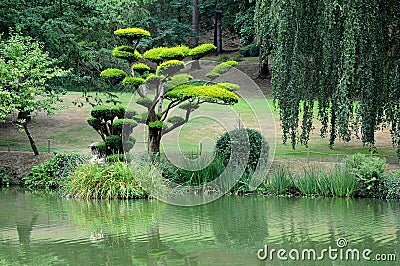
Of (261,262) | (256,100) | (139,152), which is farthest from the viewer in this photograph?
(256,100)

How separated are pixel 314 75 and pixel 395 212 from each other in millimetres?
3406

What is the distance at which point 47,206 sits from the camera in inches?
544

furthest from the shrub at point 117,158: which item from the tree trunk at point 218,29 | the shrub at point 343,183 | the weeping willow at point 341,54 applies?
the tree trunk at point 218,29

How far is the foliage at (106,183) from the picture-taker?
14.7 metres

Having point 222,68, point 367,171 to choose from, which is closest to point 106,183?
point 222,68

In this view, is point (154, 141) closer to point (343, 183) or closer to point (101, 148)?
point (101, 148)

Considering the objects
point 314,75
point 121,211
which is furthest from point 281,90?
point 121,211

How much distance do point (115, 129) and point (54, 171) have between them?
1985 millimetres

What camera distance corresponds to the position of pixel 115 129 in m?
16.9

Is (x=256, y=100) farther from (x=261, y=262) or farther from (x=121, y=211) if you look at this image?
(x=261, y=262)

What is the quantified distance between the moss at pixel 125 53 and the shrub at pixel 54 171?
283cm

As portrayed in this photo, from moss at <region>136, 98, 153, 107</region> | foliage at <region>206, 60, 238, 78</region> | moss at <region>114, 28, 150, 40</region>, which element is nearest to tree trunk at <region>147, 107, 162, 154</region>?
moss at <region>136, 98, 153, 107</region>

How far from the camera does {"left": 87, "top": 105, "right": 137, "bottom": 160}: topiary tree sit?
646 inches

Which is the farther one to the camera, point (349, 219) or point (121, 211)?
point (121, 211)
